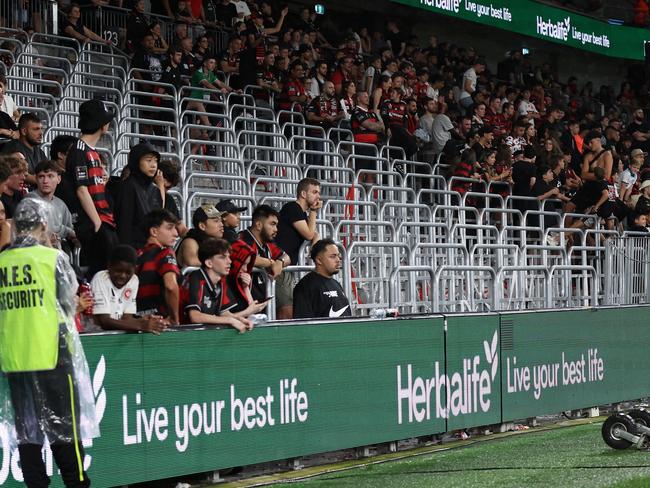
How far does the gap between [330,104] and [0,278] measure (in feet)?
40.4

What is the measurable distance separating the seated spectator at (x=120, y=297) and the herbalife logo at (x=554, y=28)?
1871 cm

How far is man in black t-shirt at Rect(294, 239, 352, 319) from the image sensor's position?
419 inches

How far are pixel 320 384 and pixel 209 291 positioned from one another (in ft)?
4.66

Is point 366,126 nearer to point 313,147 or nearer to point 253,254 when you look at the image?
point 313,147

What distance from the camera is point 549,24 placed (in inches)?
1029

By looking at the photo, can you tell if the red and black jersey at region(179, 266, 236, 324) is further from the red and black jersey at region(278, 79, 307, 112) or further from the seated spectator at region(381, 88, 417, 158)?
the seated spectator at region(381, 88, 417, 158)

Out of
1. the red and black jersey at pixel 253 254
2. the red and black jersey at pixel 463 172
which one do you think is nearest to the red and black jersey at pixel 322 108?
the red and black jersey at pixel 463 172

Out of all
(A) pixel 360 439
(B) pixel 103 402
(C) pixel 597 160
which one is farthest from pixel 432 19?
(B) pixel 103 402

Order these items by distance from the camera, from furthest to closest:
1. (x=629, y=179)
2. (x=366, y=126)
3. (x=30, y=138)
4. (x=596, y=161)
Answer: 1. (x=596, y=161)
2. (x=629, y=179)
3. (x=366, y=126)
4. (x=30, y=138)

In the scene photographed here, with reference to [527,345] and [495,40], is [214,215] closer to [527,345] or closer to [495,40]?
[527,345]

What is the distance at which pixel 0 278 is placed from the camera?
21.5 feet

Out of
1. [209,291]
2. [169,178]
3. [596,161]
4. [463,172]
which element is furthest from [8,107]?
[596,161]

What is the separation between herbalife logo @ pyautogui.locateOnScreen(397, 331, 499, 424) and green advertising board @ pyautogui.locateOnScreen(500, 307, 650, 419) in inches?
11.8

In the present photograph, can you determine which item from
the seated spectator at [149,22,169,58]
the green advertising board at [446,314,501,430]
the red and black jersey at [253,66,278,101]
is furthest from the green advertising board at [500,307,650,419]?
the seated spectator at [149,22,169,58]
